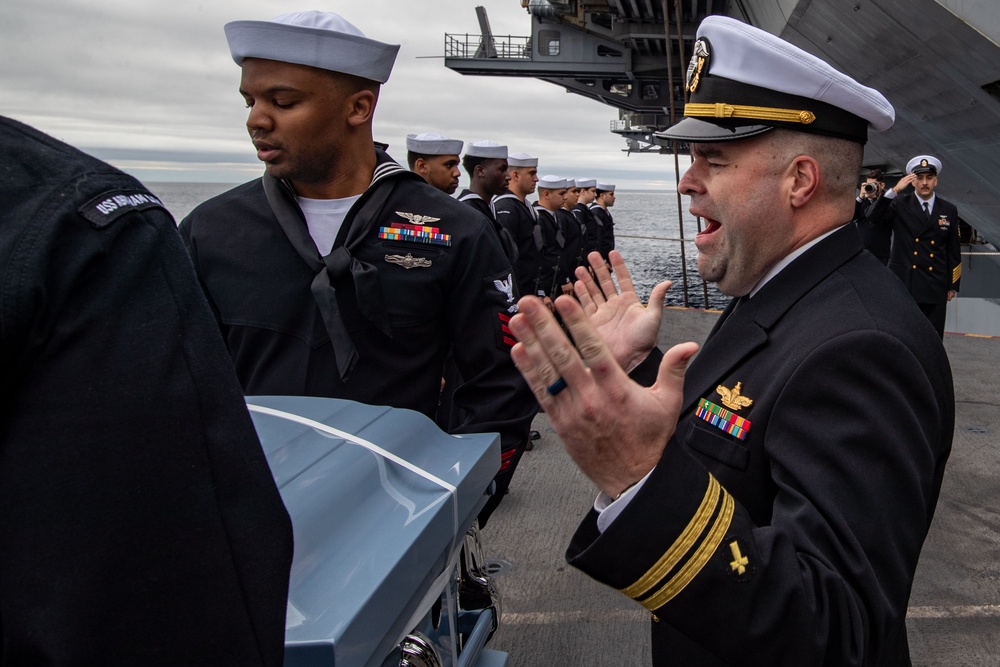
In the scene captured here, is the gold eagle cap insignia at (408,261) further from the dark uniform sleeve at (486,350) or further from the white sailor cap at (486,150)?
the white sailor cap at (486,150)

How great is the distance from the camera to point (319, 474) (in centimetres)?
147

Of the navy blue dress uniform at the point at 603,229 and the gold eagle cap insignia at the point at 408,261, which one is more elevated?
the gold eagle cap insignia at the point at 408,261

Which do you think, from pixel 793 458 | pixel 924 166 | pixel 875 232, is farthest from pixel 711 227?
pixel 875 232

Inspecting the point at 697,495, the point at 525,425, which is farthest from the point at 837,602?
the point at 525,425

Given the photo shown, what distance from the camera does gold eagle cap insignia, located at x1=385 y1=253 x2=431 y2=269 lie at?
7.73ft

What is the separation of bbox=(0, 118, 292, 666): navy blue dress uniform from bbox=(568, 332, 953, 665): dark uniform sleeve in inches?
20.0

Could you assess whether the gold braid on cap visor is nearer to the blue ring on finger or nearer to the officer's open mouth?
the officer's open mouth

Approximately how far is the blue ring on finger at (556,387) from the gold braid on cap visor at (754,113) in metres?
0.79

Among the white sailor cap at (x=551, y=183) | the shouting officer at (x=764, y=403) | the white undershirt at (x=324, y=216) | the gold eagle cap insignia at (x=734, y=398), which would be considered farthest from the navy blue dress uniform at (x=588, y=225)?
the gold eagle cap insignia at (x=734, y=398)

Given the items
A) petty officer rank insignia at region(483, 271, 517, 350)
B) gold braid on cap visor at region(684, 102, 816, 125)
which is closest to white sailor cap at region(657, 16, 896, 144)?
gold braid on cap visor at region(684, 102, 816, 125)

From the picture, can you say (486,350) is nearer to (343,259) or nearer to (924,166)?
(343,259)

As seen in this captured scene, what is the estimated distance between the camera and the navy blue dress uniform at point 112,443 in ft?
2.27

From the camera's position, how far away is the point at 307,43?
2260 millimetres

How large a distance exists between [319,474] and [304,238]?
1.00 meters
